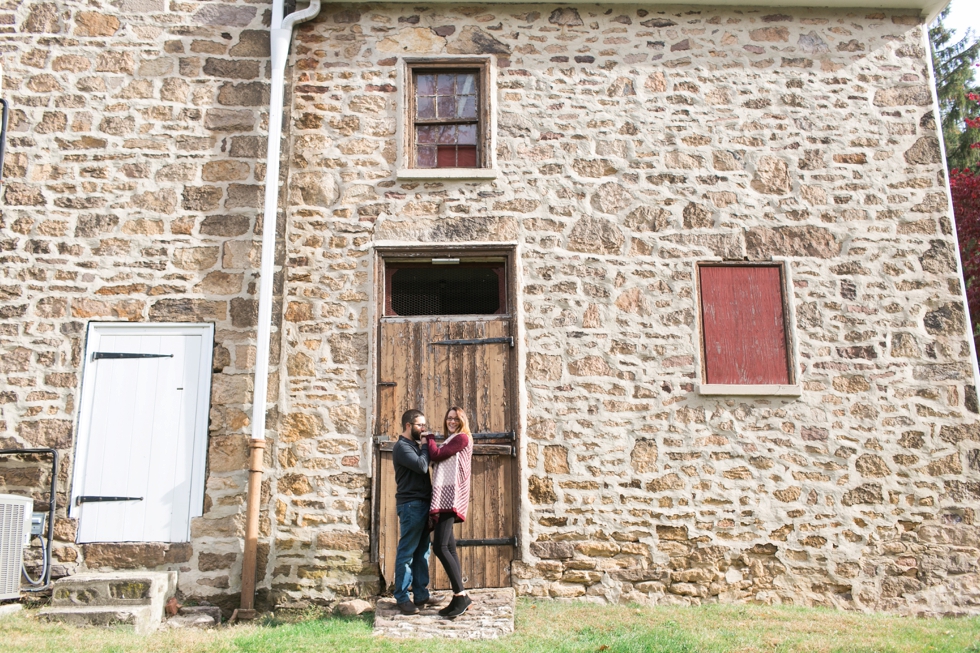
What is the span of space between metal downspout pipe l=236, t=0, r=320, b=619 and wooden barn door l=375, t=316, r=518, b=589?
933 millimetres

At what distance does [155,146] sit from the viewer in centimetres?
736

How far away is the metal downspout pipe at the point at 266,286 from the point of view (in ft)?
21.4

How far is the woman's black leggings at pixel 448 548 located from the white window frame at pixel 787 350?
247 cm

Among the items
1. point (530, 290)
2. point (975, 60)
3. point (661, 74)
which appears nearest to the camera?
point (530, 290)

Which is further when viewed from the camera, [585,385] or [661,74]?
[661,74]

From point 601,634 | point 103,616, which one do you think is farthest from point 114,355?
point 601,634

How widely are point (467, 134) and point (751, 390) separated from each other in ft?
11.0

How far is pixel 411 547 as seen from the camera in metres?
6.09

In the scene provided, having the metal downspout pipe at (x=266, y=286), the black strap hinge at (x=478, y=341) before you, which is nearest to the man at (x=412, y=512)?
the black strap hinge at (x=478, y=341)

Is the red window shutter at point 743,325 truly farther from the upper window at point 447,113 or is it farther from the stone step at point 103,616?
the stone step at point 103,616

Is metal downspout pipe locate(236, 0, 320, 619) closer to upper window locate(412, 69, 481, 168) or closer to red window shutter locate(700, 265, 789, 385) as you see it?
upper window locate(412, 69, 481, 168)

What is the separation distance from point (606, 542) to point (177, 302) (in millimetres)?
4018

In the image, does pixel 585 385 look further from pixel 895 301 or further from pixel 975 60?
pixel 975 60

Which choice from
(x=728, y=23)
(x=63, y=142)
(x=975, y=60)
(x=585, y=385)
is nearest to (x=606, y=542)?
(x=585, y=385)
